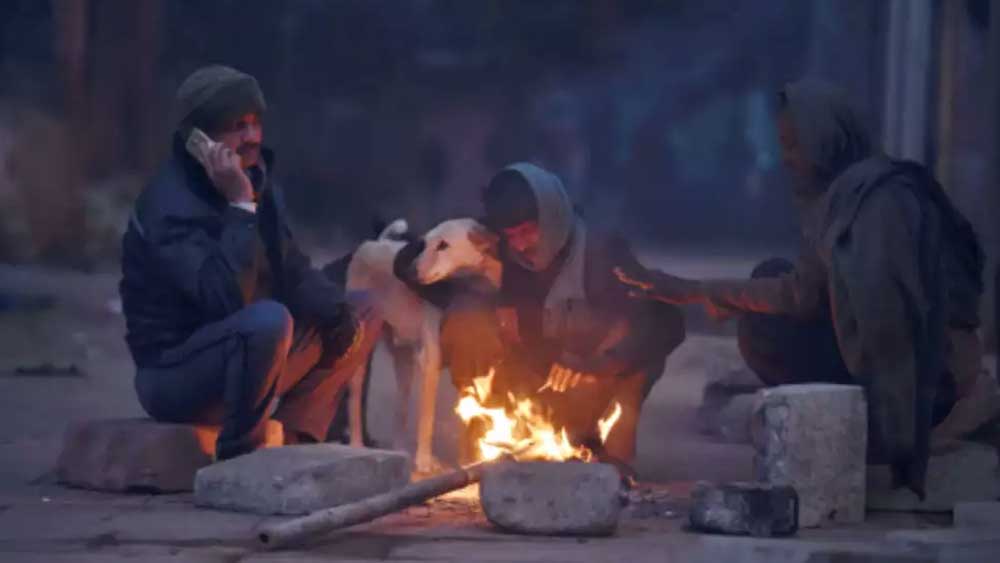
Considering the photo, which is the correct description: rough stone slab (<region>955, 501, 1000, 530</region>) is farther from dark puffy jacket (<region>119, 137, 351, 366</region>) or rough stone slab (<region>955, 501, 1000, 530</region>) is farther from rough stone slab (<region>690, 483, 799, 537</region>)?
dark puffy jacket (<region>119, 137, 351, 366</region>)

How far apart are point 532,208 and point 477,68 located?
4614 millimetres

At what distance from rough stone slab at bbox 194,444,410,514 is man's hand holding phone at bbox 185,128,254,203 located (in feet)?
2.93

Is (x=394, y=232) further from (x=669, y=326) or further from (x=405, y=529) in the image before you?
(x=405, y=529)

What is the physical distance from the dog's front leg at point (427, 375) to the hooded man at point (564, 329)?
0.11 meters

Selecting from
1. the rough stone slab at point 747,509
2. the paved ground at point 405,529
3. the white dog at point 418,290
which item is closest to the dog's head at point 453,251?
the white dog at point 418,290

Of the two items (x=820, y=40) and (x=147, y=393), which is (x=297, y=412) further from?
(x=820, y=40)

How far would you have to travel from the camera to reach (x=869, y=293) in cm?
563

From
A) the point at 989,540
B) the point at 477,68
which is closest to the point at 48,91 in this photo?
the point at 477,68

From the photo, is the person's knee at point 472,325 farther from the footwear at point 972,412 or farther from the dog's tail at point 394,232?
the footwear at point 972,412

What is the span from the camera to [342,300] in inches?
248

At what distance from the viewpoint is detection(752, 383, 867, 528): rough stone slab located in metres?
5.43

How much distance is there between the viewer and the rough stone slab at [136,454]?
596cm

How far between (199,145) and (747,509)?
2.27 metres

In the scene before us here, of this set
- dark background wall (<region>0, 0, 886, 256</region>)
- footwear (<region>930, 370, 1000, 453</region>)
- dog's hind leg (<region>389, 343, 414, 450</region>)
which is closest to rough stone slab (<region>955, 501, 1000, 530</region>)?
footwear (<region>930, 370, 1000, 453</region>)
